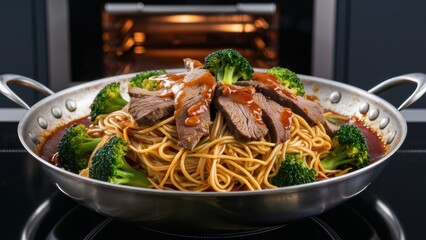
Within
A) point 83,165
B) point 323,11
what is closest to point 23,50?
point 323,11

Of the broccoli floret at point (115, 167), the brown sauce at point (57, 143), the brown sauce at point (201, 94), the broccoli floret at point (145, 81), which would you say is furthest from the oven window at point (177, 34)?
the broccoli floret at point (115, 167)

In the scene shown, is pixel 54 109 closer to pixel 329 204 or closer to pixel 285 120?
pixel 285 120

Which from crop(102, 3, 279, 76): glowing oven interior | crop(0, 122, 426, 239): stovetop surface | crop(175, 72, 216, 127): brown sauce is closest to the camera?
crop(0, 122, 426, 239): stovetop surface

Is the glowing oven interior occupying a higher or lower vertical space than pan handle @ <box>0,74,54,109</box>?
lower

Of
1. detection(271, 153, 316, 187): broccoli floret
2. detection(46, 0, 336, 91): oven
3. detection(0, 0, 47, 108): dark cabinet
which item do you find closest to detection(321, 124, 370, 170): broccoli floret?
detection(271, 153, 316, 187): broccoli floret

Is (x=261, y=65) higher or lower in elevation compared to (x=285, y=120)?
lower

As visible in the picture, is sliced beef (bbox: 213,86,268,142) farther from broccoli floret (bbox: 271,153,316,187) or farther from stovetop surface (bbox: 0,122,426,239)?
stovetop surface (bbox: 0,122,426,239)

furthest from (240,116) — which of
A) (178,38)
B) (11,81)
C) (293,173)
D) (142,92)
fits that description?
(178,38)
